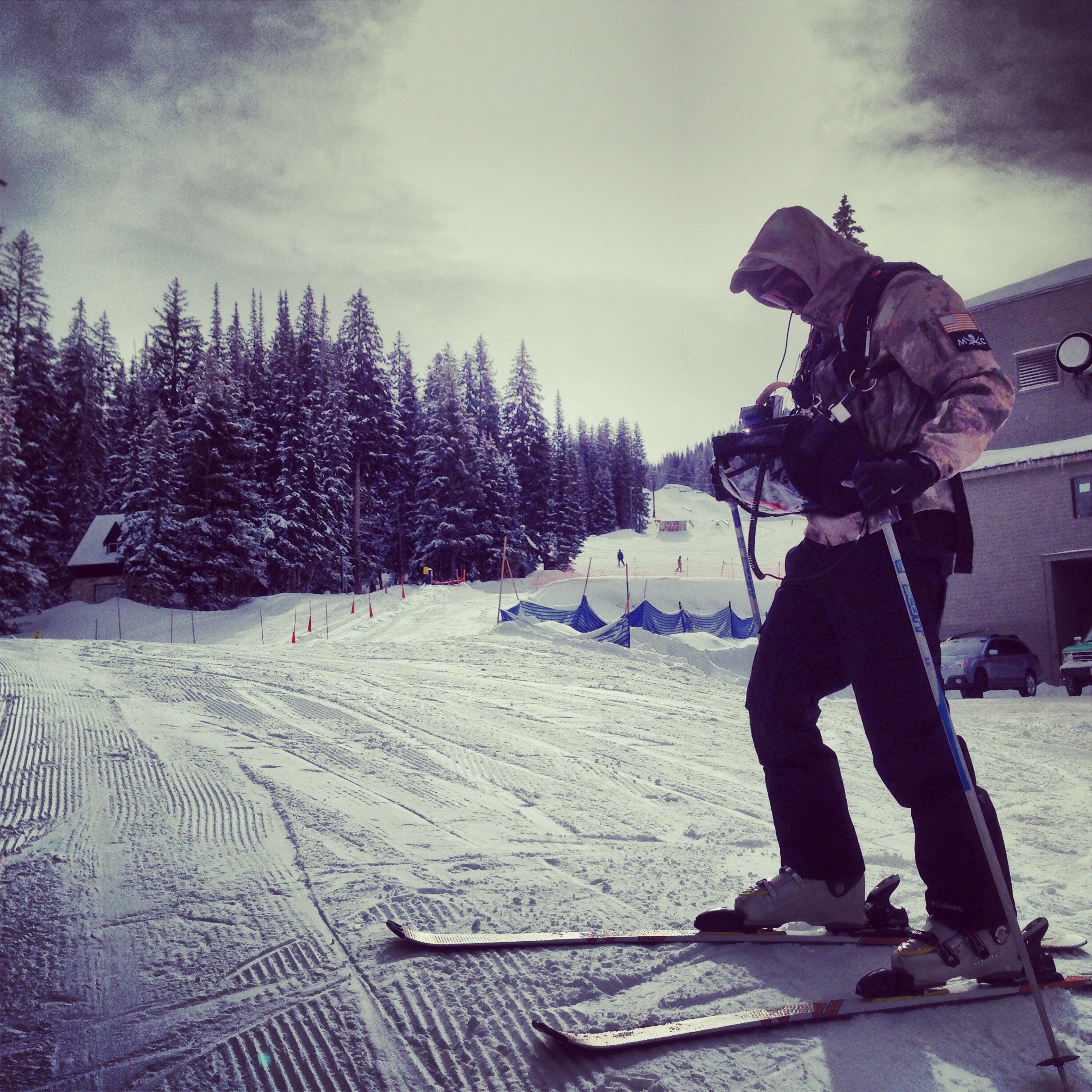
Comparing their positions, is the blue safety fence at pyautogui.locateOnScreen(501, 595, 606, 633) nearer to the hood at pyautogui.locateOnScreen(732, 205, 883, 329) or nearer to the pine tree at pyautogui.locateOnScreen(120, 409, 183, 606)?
the hood at pyautogui.locateOnScreen(732, 205, 883, 329)

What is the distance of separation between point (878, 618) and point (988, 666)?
14218 millimetres

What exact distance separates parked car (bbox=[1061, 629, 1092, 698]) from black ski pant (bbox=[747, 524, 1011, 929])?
1357 cm

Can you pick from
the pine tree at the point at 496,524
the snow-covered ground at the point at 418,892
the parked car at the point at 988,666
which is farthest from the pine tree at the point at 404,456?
the snow-covered ground at the point at 418,892

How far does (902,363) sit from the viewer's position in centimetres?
203

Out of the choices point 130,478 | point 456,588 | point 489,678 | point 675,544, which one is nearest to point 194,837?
point 489,678

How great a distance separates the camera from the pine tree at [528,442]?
49.3 meters

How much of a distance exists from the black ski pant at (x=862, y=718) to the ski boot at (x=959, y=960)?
3 centimetres

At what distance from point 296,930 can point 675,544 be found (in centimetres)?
6382

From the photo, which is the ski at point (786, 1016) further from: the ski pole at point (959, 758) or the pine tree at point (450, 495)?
the pine tree at point (450, 495)

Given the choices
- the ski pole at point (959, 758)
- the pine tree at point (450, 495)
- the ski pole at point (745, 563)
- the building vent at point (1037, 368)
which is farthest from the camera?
the pine tree at point (450, 495)

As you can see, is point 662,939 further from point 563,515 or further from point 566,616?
point 563,515

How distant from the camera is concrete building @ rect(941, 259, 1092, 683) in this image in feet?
55.6

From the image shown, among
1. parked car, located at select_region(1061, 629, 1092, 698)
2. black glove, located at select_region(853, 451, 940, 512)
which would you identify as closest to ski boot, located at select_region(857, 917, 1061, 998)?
black glove, located at select_region(853, 451, 940, 512)

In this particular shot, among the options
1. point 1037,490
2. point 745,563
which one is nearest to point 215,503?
point 1037,490
